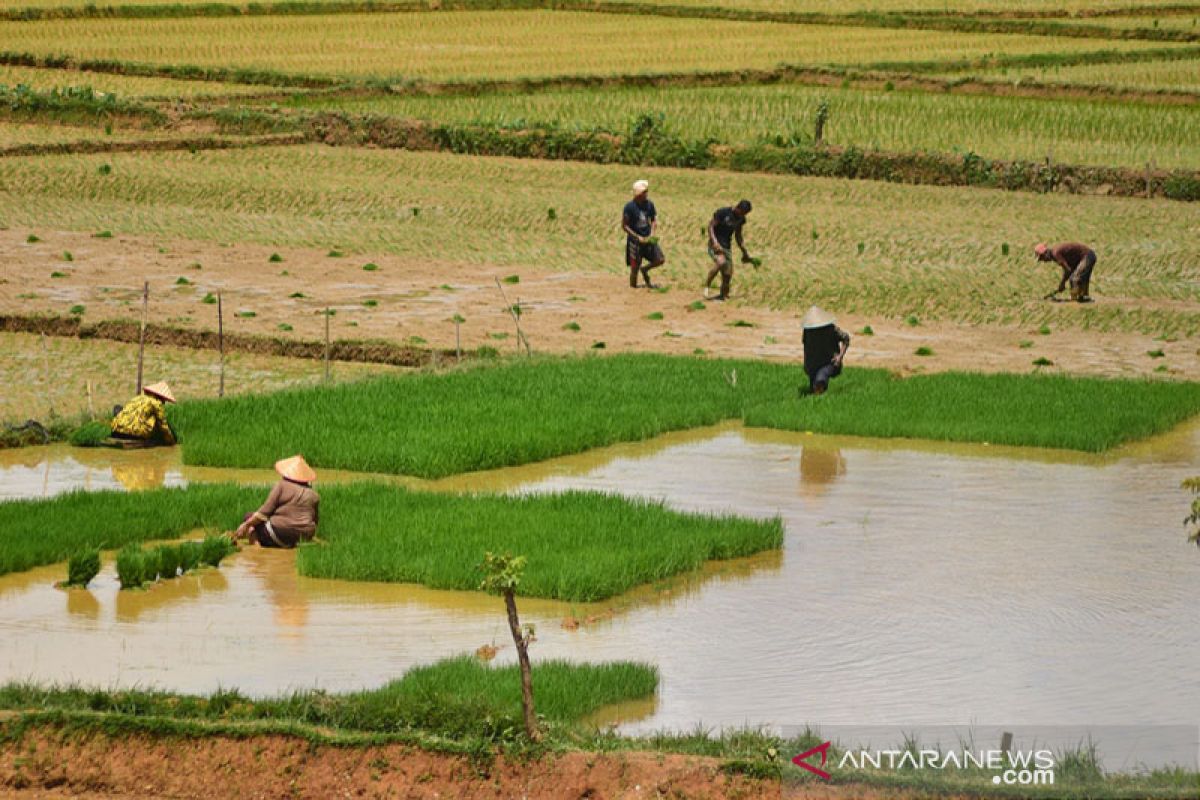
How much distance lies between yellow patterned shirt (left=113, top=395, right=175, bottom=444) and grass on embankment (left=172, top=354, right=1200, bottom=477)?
268 millimetres

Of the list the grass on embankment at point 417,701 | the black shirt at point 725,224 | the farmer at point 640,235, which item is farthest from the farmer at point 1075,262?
the grass on embankment at point 417,701

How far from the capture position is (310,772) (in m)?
9.33

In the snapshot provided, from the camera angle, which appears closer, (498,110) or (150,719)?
(150,719)

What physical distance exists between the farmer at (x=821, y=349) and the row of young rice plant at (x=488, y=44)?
2415 centimetres

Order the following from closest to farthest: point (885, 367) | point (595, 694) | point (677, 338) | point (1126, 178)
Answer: point (595, 694)
point (885, 367)
point (677, 338)
point (1126, 178)

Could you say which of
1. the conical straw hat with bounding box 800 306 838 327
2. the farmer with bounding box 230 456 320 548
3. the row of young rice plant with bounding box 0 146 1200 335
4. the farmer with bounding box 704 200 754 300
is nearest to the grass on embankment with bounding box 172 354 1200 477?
the conical straw hat with bounding box 800 306 838 327

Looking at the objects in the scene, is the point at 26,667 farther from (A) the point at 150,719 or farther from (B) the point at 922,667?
(B) the point at 922,667

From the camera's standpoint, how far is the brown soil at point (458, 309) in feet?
70.8

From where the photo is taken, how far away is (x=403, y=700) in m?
9.73

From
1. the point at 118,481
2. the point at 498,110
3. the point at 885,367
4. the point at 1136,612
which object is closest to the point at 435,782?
the point at 1136,612

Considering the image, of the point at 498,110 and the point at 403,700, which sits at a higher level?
the point at 498,110

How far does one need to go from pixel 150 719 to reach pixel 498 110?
3007cm

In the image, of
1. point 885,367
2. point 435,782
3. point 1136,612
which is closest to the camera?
point 435,782

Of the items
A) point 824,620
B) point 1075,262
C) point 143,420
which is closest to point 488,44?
point 1075,262
